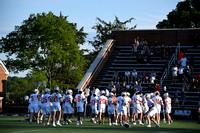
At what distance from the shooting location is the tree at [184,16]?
61281mm

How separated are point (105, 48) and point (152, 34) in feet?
18.3

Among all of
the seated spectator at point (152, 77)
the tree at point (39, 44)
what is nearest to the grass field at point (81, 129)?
the seated spectator at point (152, 77)

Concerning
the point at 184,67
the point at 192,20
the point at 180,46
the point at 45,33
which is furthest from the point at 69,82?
the point at 184,67

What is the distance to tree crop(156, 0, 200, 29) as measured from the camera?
61.3 metres

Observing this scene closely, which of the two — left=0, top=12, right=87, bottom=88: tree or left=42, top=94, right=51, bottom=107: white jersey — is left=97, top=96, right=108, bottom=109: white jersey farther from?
left=0, top=12, right=87, bottom=88: tree

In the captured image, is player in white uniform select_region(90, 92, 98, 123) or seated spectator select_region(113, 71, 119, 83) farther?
seated spectator select_region(113, 71, 119, 83)

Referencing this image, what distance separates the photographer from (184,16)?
61219 mm

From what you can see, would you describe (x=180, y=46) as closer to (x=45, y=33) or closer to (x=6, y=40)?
(x=45, y=33)

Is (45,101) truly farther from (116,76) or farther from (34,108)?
(116,76)

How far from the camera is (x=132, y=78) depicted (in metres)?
39.2

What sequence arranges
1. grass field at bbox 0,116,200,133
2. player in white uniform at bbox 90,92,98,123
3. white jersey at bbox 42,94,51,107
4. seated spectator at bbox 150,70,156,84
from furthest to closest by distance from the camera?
1. seated spectator at bbox 150,70,156,84
2. player in white uniform at bbox 90,92,98,123
3. white jersey at bbox 42,94,51,107
4. grass field at bbox 0,116,200,133

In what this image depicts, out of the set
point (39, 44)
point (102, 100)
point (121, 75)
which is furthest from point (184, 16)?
point (102, 100)

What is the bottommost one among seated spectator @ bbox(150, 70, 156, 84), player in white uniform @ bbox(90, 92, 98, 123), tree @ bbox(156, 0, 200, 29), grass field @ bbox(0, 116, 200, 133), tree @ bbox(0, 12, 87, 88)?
grass field @ bbox(0, 116, 200, 133)

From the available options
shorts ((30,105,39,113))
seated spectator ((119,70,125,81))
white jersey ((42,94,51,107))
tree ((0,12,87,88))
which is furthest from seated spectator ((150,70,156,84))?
tree ((0,12,87,88))
